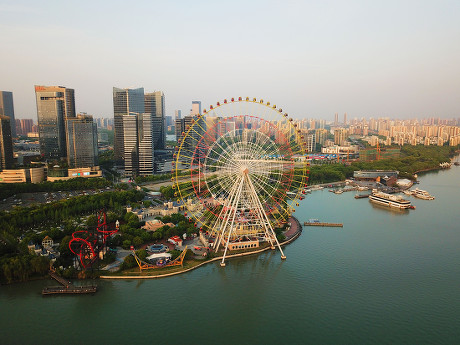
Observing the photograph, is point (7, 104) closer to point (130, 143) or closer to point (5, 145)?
point (5, 145)

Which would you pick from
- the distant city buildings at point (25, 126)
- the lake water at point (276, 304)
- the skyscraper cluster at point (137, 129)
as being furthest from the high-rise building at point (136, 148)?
the distant city buildings at point (25, 126)

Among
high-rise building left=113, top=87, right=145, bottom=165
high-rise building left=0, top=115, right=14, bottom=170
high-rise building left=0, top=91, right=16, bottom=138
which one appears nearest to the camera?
high-rise building left=0, top=115, right=14, bottom=170

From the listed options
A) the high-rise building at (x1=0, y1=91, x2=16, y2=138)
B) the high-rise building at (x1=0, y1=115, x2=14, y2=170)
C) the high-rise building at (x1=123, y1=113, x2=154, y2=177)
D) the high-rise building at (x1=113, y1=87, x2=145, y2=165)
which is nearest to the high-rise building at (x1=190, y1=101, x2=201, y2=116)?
the high-rise building at (x1=113, y1=87, x2=145, y2=165)

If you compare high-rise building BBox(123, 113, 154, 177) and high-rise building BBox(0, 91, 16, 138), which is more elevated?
high-rise building BBox(0, 91, 16, 138)

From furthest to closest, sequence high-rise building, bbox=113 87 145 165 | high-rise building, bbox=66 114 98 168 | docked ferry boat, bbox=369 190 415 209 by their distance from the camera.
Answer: high-rise building, bbox=113 87 145 165
high-rise building, bbox=66 114 98 168
docked ferry boat, bbox=369 190 415 209

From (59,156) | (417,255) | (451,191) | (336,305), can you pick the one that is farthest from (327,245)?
(59,156)

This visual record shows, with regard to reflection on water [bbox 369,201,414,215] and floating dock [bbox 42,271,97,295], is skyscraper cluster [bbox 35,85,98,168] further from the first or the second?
reflection on water [bbox 369,201,414,215]

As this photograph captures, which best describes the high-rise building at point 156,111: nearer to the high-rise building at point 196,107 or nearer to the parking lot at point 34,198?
the parking lot at point 34,198

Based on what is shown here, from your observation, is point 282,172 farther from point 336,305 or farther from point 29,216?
point 29,216

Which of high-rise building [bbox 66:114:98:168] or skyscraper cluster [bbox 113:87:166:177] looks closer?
high-rise building [bbox 66:114:98:168]
